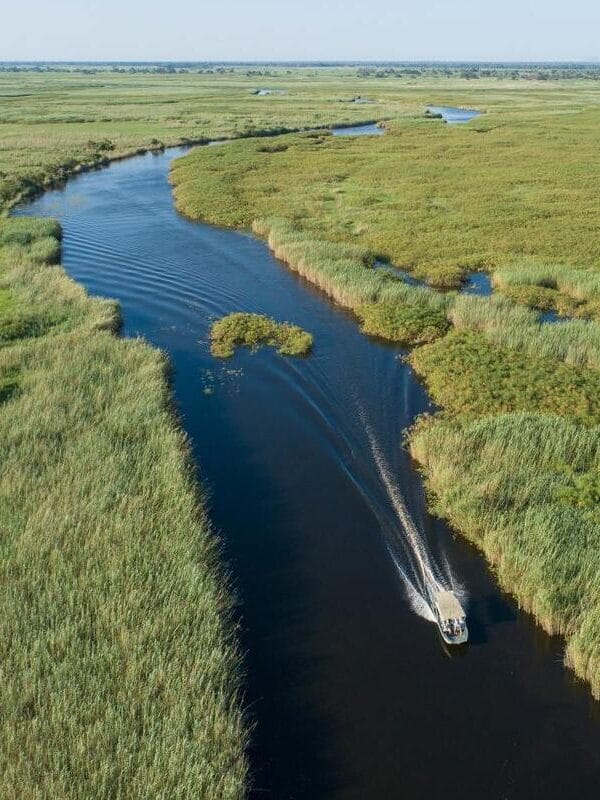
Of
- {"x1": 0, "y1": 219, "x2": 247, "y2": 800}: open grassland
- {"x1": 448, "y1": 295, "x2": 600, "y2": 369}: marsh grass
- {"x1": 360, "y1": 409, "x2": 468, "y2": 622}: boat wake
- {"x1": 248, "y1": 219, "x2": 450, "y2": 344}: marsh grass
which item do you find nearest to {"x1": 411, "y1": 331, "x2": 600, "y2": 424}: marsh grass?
{"x1": 448, "y1": 295, "x2": 600, "y2": 369}: marsh grass

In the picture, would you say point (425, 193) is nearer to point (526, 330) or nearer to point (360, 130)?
point (526, 330)

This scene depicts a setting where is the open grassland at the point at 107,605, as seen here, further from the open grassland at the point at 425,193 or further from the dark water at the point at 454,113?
the dark water at the point at 454,113

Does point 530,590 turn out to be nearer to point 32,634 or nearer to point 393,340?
point 32,634

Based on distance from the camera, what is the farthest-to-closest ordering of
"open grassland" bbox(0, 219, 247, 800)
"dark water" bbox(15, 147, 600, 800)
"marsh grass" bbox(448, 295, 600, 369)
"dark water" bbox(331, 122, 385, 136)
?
"dark water" bbox(331, 122, 385, 136) < "marsh grass" bbox(448, 295, 600, 369) < "dark water" bbox(15, 147, 600, 800) < "open grassland" bbox(0, 219, 247, 800)

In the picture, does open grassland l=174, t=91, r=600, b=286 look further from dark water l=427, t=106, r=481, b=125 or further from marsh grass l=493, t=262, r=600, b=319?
dark water l=427, t=106, r=481, b=125

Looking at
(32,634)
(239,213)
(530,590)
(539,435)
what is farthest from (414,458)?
(239,213)

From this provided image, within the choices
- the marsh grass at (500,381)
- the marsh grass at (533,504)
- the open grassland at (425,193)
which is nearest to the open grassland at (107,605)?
the marsh grass at (533,504)

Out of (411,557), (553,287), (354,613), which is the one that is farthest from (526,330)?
(354,613)
